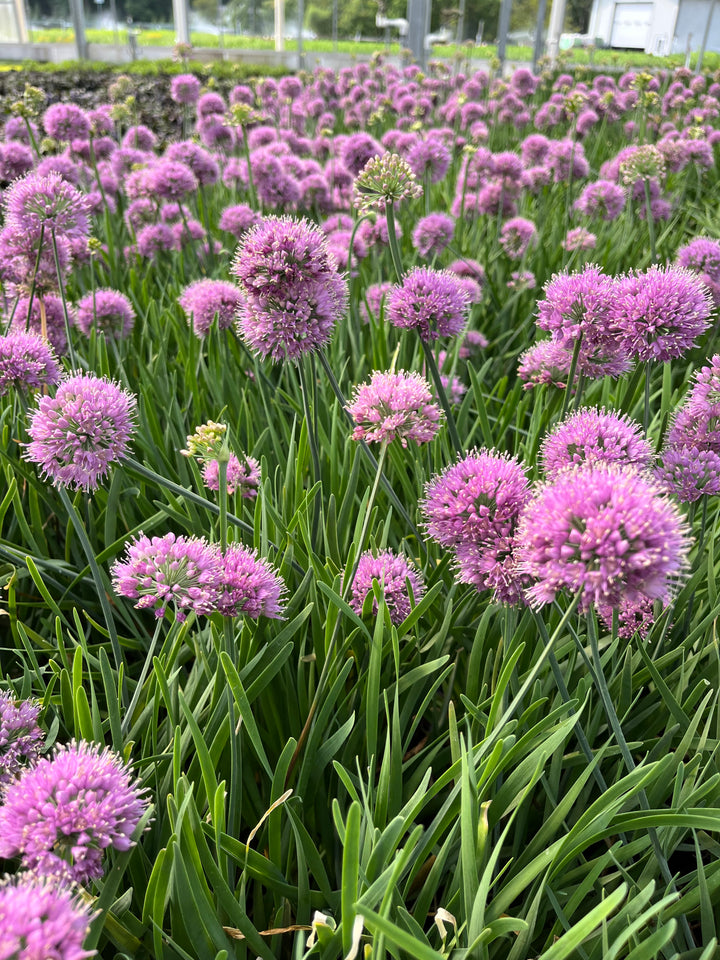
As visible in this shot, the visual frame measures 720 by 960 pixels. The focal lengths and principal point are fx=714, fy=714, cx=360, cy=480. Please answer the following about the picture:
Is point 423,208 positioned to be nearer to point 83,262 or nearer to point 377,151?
point 377,151

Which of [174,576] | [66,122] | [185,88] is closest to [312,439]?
[174,576]

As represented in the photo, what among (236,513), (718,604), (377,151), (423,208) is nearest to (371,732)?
(236,513)

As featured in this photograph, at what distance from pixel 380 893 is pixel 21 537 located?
1351 mm

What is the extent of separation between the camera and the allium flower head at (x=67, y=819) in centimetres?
71

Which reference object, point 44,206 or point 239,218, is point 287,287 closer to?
point 44,206

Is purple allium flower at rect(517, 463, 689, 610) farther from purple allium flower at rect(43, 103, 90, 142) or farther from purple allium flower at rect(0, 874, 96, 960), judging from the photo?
purple allium flower at rect(43, 103, 90, 142)

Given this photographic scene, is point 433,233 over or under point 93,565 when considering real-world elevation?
over

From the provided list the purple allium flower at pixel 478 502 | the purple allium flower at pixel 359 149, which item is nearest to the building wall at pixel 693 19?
the purple allium flower at pixel 359 149

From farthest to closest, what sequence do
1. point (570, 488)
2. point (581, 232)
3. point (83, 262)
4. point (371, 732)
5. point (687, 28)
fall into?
1. point (687, 28)
2. point (581, 232)
3. point (83, 262)
4. point (371, 732)
5. point (570, 488)

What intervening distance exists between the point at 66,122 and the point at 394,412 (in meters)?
2.75

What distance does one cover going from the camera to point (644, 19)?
26766 mm

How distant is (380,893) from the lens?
0.77m

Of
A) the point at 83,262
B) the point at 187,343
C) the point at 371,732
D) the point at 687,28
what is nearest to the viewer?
the point at 371,732

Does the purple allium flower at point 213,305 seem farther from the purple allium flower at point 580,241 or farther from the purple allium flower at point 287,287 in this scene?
the purple allium flower at point 580,241
